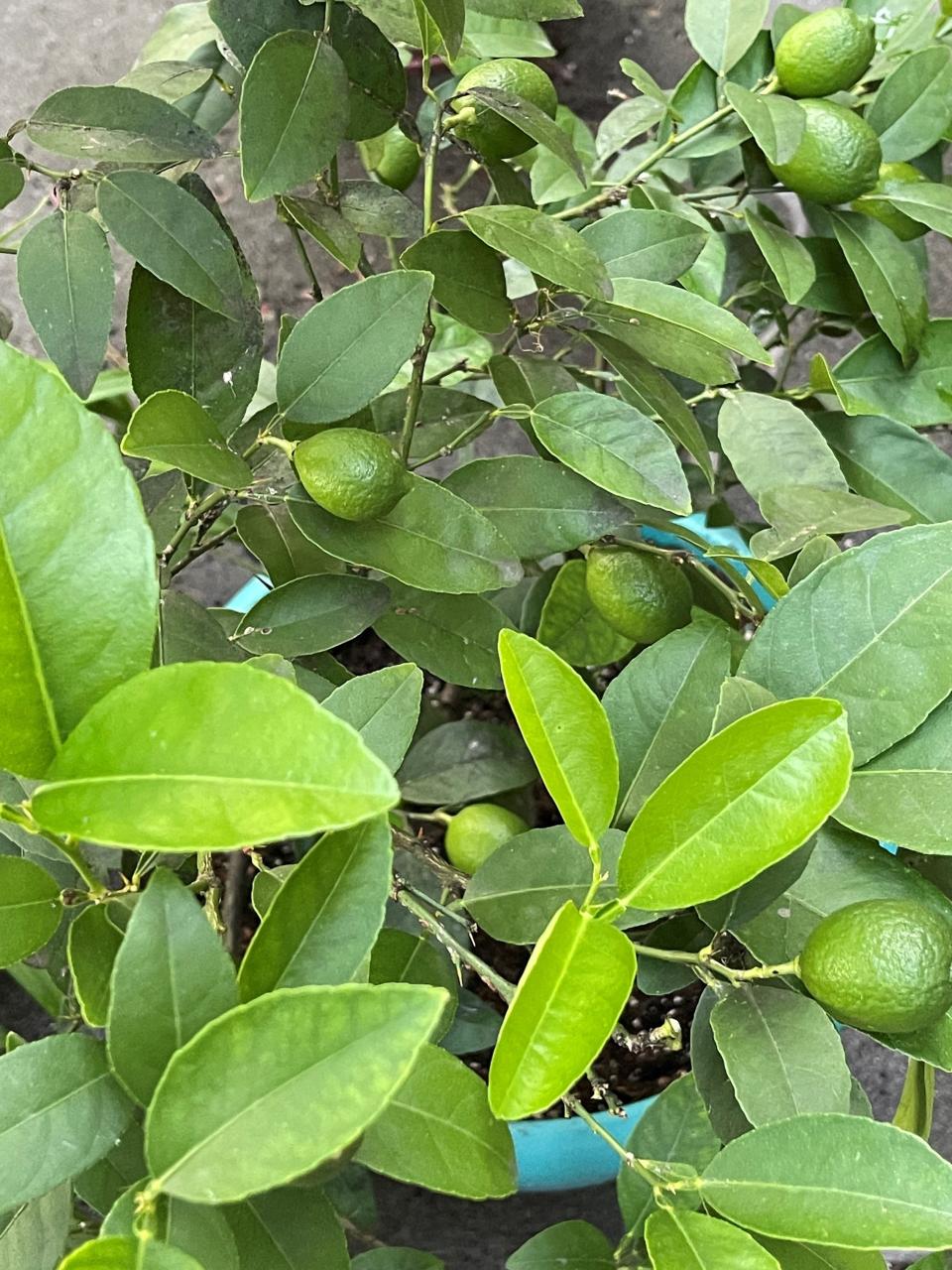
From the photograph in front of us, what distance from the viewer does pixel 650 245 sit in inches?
22.1

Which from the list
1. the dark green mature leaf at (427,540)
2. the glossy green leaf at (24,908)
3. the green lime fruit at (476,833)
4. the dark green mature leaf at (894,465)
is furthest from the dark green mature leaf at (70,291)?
the dark green mature leaf at (894,465)

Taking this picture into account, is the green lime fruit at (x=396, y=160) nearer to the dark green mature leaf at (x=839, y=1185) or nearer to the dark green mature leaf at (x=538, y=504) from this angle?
the dark green mature leaf at (x=538, y=504)

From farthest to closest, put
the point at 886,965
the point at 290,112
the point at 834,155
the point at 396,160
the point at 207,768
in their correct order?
the point at 396,160 → the point at 834,155 → the point at 290,112 → the point at 886,965 → the point at 207,768

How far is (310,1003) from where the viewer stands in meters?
0.27

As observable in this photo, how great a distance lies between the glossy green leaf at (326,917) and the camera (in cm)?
32

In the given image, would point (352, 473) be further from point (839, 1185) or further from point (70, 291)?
point (839, 1185)

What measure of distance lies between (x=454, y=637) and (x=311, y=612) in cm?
9

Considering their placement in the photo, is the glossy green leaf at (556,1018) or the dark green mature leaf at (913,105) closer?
the glossy green leaf at (556,1018)

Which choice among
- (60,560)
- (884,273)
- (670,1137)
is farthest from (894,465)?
(60,560)

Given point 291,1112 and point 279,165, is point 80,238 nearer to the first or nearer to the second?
point 279,165

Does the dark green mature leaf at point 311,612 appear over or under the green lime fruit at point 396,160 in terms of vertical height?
under

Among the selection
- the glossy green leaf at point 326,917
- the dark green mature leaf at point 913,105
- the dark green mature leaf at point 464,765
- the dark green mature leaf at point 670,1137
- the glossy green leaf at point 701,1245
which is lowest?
the dark green mature leaf at point 670,1137

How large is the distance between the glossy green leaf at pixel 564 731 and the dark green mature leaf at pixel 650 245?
29 cm

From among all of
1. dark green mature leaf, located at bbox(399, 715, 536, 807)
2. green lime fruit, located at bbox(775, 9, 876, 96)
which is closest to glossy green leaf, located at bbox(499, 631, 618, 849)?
dark green mature leaf, located at bbox(399, 715, 536, 807)
